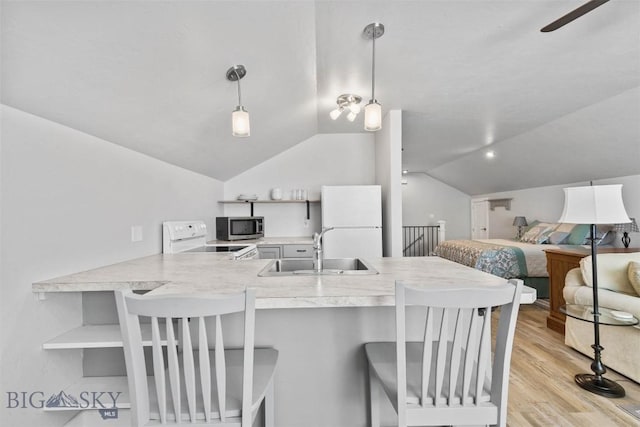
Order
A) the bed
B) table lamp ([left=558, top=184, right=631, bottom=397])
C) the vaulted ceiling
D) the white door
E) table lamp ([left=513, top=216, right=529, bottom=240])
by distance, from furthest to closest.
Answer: the white door < table lamp ([left=513, top=216, right=529, bottom=240]) < the bed < table lamp ([left=558, top=184, right=631, bottom=397]) < the vaulted ceiling

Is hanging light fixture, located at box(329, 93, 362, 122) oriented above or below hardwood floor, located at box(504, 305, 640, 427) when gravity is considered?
above

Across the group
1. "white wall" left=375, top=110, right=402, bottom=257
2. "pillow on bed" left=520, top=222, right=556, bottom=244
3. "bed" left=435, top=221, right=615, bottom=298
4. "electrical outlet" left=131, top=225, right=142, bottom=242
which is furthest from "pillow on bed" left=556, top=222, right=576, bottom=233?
"electrical outlet" left=131, top=225, right=142, bottom=242

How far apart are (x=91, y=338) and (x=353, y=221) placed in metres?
2.56

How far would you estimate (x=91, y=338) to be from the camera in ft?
5.25

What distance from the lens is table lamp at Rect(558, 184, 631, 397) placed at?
6.99 ft

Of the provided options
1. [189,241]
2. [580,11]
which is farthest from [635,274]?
[189,241]

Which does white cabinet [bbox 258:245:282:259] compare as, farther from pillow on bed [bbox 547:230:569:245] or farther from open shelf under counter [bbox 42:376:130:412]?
pillow on bed [bbox 547:230:569:245]

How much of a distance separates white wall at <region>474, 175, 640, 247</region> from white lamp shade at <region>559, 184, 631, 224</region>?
7.71 ft

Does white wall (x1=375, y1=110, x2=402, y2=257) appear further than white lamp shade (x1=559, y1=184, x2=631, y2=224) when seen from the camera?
Yes

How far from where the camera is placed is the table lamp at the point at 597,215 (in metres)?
2.13

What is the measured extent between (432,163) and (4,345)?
22.3 ft

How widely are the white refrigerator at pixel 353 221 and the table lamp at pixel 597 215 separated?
1746 millimetres

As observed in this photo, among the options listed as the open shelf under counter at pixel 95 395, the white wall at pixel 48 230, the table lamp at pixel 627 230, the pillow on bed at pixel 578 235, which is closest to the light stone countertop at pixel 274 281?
the white wall at pixel 48 230

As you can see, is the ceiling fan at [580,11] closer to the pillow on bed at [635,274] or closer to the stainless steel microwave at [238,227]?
the pillow on bed at [635,274]
